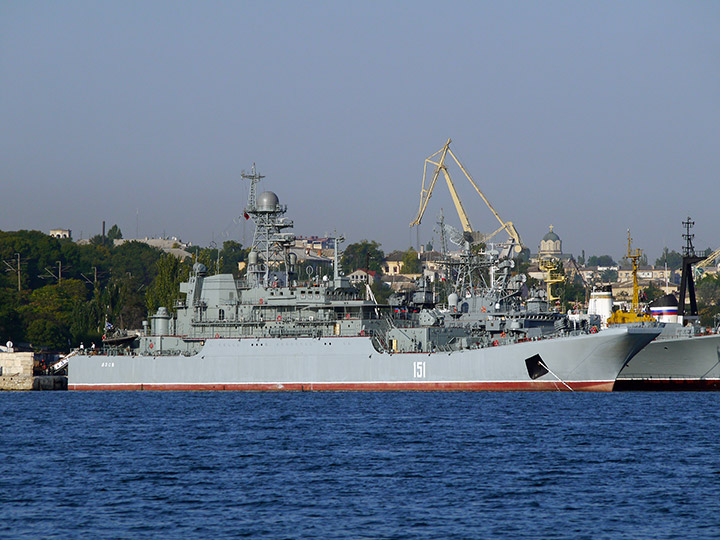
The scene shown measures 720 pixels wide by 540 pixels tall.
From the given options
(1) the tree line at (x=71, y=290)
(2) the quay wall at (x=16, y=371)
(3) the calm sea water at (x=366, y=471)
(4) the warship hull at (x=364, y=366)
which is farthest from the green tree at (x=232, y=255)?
(3) the calm sea water at (x=366, y=471)

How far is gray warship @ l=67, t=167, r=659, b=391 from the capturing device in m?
53.2

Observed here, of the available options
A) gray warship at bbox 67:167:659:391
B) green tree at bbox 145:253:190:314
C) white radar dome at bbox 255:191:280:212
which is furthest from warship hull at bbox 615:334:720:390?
green tree at bbox 145:253:190:314

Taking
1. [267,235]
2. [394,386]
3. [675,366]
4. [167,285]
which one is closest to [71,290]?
[167,285]

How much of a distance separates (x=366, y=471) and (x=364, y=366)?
84.3ft

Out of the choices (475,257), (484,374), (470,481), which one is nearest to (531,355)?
(484,374)

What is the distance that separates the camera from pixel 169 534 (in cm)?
2231

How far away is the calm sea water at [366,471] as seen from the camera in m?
23.2

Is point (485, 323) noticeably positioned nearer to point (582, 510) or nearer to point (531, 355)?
point (531, 355)

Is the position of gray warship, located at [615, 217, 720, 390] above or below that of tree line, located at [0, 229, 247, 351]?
below

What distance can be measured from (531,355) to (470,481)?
25229 mm

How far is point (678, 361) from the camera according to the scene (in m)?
60.9

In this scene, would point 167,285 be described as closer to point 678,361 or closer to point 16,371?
point 16,371

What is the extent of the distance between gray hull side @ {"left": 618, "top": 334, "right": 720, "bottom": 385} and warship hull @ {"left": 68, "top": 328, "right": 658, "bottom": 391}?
771 centimetres

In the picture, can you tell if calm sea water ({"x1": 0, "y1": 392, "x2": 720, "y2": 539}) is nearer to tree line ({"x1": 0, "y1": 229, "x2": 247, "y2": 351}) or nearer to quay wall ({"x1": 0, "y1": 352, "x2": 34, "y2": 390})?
quay wall ({"x1": 0, "y1": 352, "x2": 34, "y2": 390})
